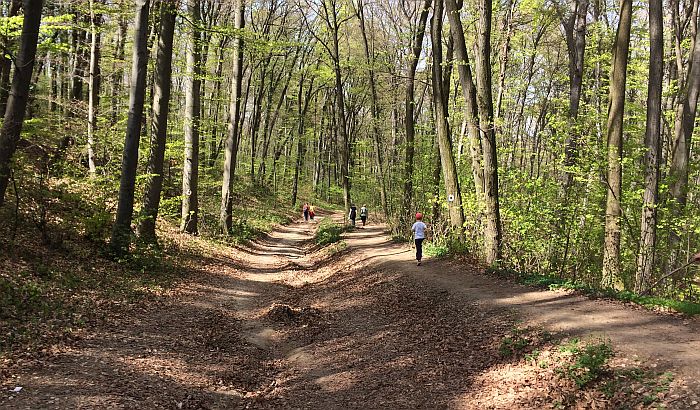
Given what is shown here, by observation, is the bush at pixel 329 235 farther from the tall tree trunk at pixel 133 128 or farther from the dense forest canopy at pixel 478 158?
the tall tree trunk at pixel 133 128

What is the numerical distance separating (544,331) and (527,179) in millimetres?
5820

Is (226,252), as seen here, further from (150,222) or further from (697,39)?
(697,39)

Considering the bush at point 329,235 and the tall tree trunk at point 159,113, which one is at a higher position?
the tall tree trunk at point 159,113

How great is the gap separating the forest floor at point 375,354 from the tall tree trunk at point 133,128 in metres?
1.97

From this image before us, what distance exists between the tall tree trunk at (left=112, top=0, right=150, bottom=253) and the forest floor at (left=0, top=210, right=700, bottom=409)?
6.45 feet

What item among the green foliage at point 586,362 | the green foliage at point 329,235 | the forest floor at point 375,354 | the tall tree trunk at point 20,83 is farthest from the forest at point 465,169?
the green foliage at point 329,235

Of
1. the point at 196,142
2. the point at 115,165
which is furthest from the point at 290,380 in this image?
the point at 196,142

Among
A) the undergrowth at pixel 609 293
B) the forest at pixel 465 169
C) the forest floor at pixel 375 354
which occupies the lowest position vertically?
the forest floor at pixel 375 354

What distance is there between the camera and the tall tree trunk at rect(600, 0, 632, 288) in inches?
442

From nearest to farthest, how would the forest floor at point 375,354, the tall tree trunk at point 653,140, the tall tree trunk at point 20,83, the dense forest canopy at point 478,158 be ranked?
the forest floor at point 375,354
the tall tree trunk at point 20,83
the dense forest canopy at point 478,158
the tall tree trunk at point 653,140

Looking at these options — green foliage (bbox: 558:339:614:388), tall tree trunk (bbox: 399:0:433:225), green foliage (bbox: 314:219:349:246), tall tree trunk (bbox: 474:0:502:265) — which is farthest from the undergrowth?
green foliage (bbox: 314:219:349:246)

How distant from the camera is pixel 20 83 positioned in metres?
8.64

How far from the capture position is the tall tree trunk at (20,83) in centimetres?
856

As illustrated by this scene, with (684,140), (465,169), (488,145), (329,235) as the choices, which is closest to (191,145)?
(329,235)
